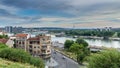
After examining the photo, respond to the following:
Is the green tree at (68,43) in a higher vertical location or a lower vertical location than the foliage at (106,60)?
lower

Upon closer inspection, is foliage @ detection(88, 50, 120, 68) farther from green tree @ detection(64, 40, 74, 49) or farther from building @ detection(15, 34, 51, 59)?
green tree @ detection(64, 40, 74, 49)

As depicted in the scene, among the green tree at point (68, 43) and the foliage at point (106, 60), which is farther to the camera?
the green tree at point (68, 43)

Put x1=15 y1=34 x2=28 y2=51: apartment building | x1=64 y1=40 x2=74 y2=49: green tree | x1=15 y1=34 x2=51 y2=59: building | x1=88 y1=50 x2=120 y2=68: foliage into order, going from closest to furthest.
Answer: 1. x1=88 y1=50 x2=120 y2=68: foliage
2. x1=15 y1=34 x2=51 y2=59: building
3. x1=15 y1=34 x2=28 y2=51: apartment building
4. x1=64 y1=40 x2=74 y2=49: green tree

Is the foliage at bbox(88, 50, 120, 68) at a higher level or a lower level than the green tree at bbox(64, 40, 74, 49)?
higher

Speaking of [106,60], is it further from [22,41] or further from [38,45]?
[22,41]

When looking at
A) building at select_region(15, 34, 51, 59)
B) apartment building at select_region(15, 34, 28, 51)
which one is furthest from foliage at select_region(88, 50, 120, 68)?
apartment building at select_region(15, 34, 28, 51)

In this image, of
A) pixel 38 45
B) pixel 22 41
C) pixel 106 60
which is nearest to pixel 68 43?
pixel 38 45

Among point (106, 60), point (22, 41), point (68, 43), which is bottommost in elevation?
point (68, 43)

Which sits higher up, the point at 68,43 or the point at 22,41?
the point at 22,41

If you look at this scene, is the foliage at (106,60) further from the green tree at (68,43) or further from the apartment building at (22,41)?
the green tree at (68,43)

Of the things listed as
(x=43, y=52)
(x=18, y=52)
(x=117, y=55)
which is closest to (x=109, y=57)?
(x=117, y=55)

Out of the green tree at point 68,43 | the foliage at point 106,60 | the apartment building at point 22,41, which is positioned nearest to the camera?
the foliage at point 106,60

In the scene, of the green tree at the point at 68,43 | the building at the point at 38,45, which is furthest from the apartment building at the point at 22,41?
the green tree at the point at 68,43

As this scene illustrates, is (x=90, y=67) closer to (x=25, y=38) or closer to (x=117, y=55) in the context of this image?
(x=117, y=55)
